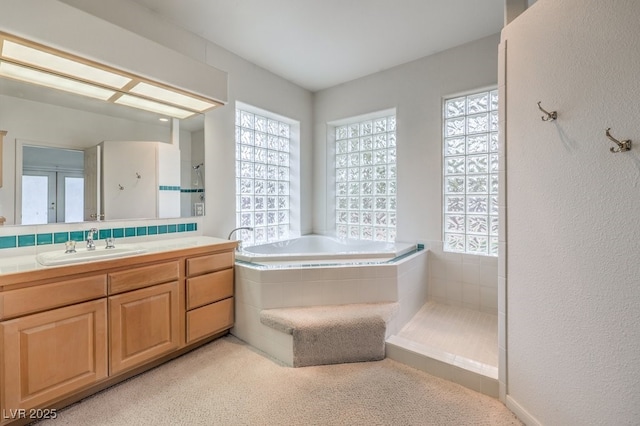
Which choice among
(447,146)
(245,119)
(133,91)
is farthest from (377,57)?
(133,91)

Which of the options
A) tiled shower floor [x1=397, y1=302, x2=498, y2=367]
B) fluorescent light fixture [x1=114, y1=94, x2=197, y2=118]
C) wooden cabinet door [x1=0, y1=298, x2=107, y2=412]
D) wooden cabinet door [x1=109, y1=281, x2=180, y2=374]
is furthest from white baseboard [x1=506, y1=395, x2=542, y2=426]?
fluorescent light fixture [x1=114, y1=94, x2=197, y2=118]

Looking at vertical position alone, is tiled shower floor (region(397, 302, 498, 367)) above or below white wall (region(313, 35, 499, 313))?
below

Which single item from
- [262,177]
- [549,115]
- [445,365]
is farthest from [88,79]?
[445,365]

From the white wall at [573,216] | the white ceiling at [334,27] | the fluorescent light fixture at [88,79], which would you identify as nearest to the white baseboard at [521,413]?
the white wall at [573,216]

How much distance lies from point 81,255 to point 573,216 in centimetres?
255

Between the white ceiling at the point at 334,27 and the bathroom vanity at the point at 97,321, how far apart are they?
1.84m

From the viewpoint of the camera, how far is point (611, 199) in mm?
1077

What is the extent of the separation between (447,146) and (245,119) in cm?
221

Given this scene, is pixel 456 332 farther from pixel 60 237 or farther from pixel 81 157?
pixel 81 157

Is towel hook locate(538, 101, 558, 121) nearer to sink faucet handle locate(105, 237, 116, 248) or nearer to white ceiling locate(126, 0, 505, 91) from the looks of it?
white ceiling locate(126, 0, 505, 91)

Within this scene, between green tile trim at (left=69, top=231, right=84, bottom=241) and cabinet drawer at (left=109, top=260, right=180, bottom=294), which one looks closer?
cabinet drawer at (left=109, top=260, right=180, bottom=294)

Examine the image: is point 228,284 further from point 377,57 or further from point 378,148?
point 377,57

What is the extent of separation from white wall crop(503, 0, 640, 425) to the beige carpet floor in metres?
0.37

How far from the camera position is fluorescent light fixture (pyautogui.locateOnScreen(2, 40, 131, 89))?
5.33 ft
